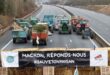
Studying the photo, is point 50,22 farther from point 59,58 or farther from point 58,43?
point 59,58

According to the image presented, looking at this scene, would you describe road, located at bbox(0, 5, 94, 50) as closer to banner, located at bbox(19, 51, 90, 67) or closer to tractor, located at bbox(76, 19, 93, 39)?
tractor, located at bbox(76, 19, 93, 39)

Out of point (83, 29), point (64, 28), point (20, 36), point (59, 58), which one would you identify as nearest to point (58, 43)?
point (20, 36)

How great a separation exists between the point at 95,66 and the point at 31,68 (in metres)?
3.55

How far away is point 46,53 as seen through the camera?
80.8 feet

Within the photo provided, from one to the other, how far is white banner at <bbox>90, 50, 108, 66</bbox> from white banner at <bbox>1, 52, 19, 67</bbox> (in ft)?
13.4

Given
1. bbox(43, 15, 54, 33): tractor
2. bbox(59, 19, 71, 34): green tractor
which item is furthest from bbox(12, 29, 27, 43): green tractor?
bbox(43, 15, 54, 33): tractor

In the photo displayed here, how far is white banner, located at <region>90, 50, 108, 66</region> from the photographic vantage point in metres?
24.4

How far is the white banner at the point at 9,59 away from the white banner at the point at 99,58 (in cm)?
409

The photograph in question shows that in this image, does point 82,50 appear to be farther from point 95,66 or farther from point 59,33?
point 59,33

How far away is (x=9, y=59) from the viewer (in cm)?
2466

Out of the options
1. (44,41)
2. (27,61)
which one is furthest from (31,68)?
(44,41)

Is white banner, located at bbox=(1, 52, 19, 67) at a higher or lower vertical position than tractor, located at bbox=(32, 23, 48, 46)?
higher

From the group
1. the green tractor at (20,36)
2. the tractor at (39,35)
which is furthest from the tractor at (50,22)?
the tractor at (39,35)

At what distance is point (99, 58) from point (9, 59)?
486 centimetres
